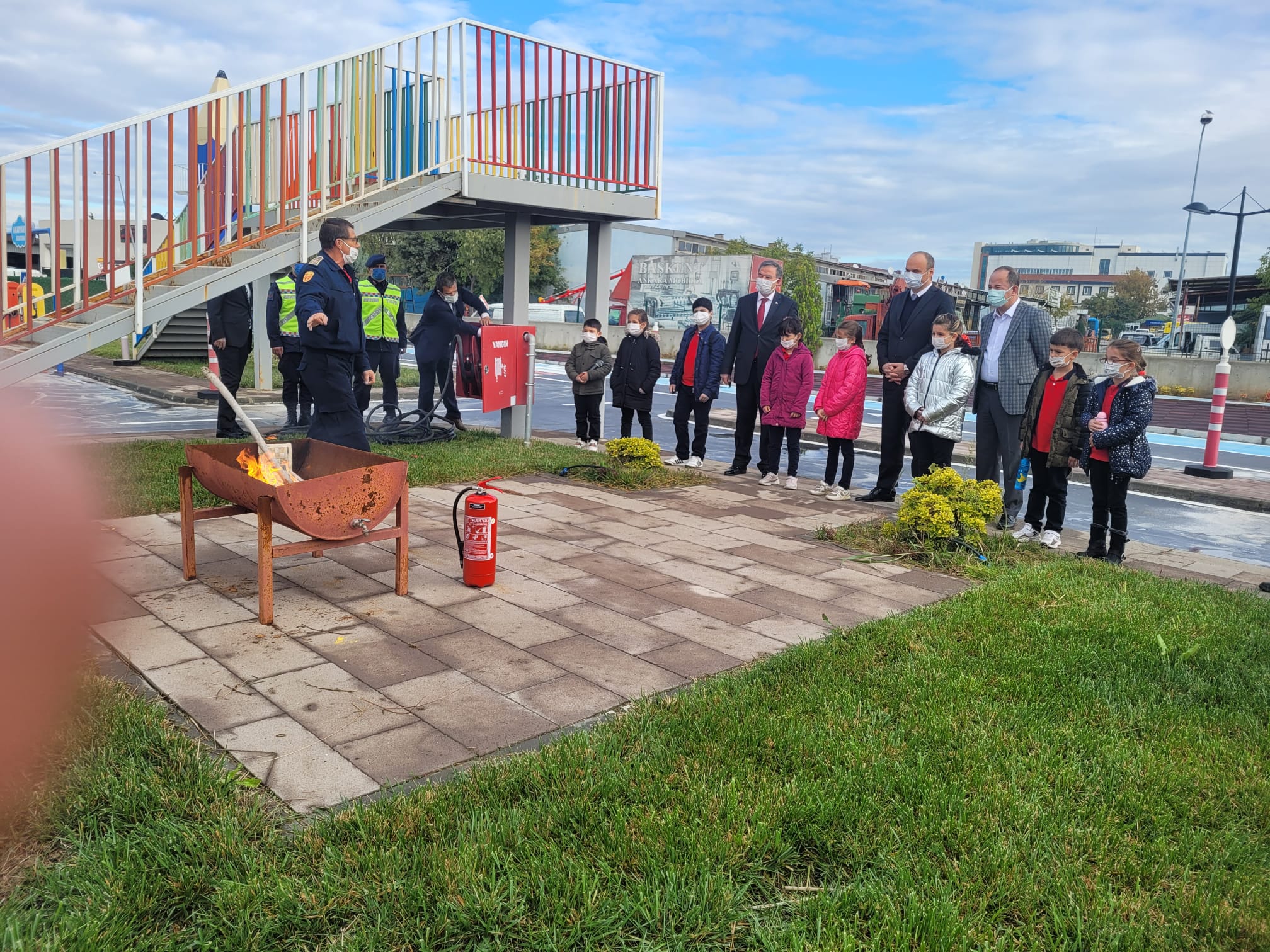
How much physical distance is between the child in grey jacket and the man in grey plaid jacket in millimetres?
4507

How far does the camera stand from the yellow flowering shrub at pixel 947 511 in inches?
274

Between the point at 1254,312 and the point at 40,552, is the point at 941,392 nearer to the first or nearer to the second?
the point at 40,552

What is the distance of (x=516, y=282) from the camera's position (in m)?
11.6

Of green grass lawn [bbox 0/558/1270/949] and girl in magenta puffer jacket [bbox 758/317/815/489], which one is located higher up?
girl in magenta puffer jacket [bbox 758/317/815/489]

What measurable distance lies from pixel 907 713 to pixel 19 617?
330cm

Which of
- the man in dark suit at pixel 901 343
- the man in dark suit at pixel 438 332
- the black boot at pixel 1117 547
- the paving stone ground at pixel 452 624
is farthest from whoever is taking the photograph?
the man in dark suit at pixel 438 332

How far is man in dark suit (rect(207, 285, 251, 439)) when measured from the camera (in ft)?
33.8

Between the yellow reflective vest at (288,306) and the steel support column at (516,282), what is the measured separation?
2.42m

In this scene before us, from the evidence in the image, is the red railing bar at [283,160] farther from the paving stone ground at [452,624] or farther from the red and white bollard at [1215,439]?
the red and white bollard at [1215,439]

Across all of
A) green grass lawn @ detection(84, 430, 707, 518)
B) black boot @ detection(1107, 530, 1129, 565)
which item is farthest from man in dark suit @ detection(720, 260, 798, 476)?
black boot @ detection(1107, 530, 1129, 565)

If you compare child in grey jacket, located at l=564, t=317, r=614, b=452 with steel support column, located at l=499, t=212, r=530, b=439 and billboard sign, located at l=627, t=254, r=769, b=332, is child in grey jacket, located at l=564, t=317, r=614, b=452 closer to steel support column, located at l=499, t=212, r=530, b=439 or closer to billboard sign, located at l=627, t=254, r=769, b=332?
steel support column, located at l=499, t=212, r=530, b=439

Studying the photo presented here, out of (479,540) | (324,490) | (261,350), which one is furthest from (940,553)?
(261,350)

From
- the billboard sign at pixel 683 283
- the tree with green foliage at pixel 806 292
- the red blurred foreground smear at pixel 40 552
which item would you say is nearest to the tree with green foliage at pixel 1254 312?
the tree with green foliage at pixel 806 292

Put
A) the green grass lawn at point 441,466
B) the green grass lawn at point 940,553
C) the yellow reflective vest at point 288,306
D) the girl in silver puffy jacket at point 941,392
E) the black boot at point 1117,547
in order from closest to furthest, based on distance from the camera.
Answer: the green grass lawn at point 940,553 < the black boot at point 1117,547 < the green grass lawn at point 441,466 < the girl in silver puffy jacket at point 941,392 < the yellow reflective vest at point 288,306
